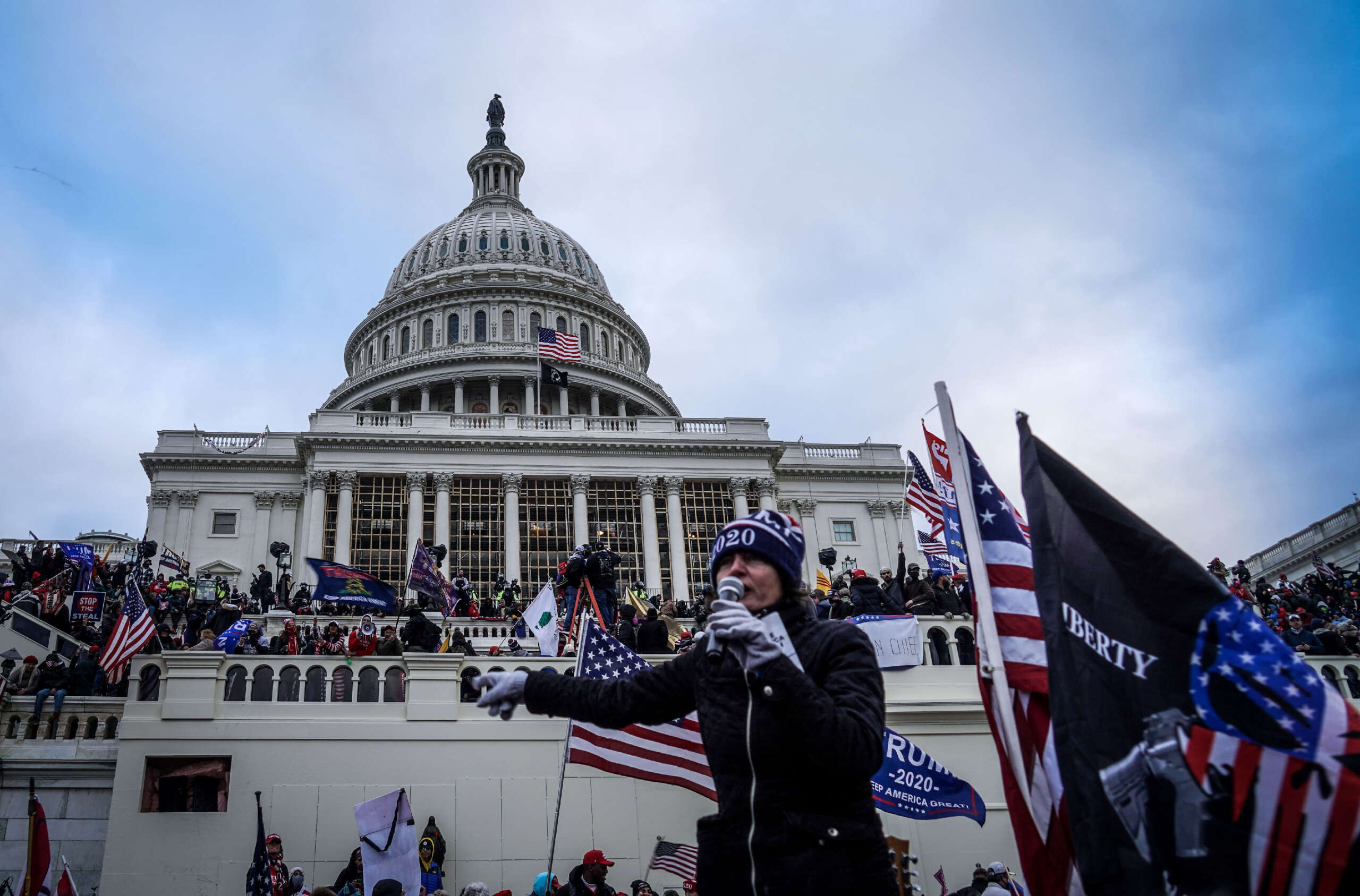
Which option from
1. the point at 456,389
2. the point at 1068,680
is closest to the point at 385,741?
the point at 1068,680

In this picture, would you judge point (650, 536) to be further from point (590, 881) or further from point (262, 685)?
point (590, 881)

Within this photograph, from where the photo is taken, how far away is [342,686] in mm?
14852

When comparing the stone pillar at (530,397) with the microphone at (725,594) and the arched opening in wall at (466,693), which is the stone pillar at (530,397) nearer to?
the arched opening in wall at (466,693)

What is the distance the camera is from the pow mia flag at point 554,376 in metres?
53.7

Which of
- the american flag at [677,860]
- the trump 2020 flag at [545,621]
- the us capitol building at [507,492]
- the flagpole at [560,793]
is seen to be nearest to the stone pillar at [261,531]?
the us capitol building at [507,492]

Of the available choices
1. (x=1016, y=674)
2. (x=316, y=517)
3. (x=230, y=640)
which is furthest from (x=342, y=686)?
(x=316, y=517)

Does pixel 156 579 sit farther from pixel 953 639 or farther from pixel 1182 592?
pixel 1182 592

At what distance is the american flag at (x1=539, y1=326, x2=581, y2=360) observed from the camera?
55.1 metres

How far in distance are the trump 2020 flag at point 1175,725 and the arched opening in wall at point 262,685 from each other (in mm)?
12789

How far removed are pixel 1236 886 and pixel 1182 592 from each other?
1.08 metres

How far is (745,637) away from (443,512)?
43009 millimetres

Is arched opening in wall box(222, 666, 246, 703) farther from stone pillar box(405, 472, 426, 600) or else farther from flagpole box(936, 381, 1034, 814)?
stone pillar box(405, 472, 426, 600)

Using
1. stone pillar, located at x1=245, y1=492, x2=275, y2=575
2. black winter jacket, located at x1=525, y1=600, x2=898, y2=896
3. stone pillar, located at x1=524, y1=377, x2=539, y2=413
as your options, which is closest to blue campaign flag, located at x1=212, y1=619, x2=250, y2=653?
black winter jacket, located at x1=525, y1=600, x2=898, y2=896

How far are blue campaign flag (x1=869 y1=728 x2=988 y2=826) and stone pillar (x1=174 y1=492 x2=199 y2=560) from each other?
42866mm
